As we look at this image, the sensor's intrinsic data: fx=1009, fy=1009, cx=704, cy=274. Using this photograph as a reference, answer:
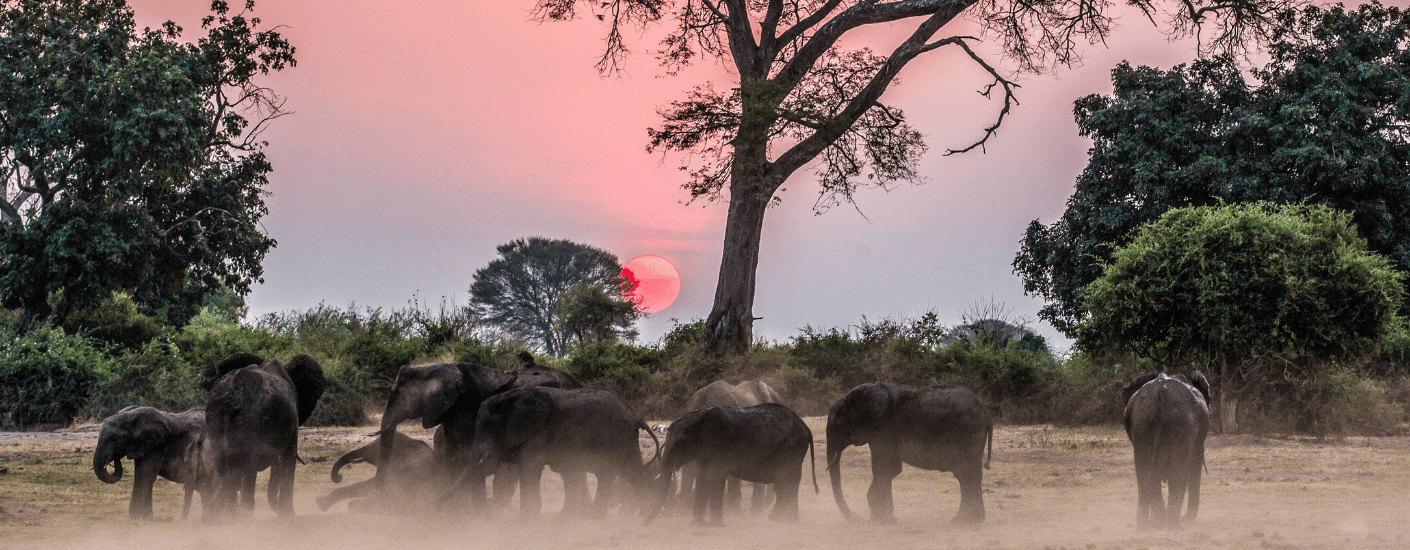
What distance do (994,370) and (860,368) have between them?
2.96 m

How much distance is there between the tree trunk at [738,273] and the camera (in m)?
22.9

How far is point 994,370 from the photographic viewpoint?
Answer: 69.3 ft

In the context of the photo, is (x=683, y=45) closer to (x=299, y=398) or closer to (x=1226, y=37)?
(x=1226, y=37)

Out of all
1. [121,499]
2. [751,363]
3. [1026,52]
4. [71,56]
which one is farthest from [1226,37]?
[71,56]

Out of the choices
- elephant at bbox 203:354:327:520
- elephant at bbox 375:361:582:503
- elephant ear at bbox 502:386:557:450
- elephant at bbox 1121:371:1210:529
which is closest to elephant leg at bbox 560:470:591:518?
elephant ear at bbox 502:386:557:450

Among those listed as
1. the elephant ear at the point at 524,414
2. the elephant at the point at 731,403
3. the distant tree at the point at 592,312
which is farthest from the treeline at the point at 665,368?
the distant tree at the point at 592,312

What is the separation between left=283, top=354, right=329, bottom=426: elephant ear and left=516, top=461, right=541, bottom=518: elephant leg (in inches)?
67.0

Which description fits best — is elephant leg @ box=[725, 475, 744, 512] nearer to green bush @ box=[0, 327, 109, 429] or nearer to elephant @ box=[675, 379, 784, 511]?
elephant @ box=[675, 379, 784, 511]

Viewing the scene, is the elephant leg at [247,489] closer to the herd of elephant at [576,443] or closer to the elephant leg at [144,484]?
the herd of elephant at [576,443]

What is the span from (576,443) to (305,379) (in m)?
2.36

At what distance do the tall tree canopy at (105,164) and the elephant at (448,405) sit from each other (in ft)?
55.3

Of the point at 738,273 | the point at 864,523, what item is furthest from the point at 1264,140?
the point at 864,523

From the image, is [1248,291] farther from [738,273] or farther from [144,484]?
[144,484]

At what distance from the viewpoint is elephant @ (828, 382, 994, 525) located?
7430mm
